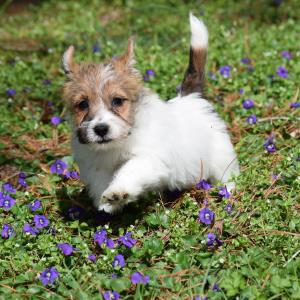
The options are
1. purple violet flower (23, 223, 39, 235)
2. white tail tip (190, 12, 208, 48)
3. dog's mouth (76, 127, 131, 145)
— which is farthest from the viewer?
white tail tip (190, 12, 208, 48)

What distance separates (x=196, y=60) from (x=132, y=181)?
171cm

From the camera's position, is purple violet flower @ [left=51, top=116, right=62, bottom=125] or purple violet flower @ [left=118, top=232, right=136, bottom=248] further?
purple violet flower @ [left=51, top=116, right=62, bottom=125]

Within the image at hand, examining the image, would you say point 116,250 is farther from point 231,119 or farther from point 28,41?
point 28,41

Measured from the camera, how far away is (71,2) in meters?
12.1

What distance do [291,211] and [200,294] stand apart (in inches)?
51.6

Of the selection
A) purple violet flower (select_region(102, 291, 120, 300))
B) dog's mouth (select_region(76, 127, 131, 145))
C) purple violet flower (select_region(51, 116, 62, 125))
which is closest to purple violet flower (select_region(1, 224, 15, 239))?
dog's mouth (select_region(76, 127, 131, 145))

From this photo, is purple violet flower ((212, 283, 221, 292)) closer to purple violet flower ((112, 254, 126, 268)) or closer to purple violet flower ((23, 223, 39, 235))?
purple violet flower ((112, 254, 126, 268))

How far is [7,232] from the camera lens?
4656 millimetres

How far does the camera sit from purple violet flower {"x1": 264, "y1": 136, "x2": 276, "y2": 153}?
18.3 ft

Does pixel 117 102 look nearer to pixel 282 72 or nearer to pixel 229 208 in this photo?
pixel 229 208

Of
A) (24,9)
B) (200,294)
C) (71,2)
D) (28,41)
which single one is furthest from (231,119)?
(24,9)

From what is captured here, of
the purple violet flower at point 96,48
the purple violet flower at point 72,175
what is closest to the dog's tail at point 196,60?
the purple violet flower at point 72,175

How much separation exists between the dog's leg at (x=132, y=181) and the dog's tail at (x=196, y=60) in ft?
4.12

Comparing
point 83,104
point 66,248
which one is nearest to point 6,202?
point 66,248
